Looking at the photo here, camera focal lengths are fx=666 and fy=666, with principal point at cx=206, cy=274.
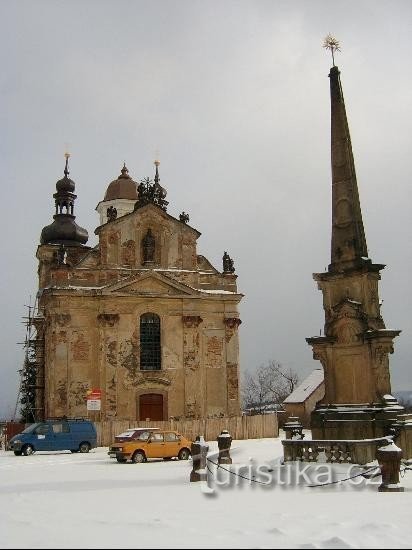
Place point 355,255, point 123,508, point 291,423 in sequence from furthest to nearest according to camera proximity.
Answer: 1. point 291,423
2. point 355,255
3. point 123,508

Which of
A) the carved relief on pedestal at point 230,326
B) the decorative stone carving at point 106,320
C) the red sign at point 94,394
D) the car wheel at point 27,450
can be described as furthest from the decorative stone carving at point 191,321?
the car wheel at point 27,450

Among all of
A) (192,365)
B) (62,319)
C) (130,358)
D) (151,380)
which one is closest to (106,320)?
(62,319)

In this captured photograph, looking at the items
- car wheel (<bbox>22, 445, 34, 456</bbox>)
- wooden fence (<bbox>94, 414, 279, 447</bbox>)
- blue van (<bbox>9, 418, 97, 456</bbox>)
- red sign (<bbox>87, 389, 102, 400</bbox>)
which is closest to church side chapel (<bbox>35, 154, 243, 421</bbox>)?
red sign (<bbox>87, 389, 102, 400</bbox>)

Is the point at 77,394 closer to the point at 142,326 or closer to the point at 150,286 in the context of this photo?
the point at 142,326

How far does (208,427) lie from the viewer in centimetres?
3425

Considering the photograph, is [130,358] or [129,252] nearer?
[130,358]

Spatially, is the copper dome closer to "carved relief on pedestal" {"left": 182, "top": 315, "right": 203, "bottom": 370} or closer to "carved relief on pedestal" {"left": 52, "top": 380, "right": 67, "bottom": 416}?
"carved relief on pedestal" {"left": 182, "top": 315, "right": 203, "bottom": 370}

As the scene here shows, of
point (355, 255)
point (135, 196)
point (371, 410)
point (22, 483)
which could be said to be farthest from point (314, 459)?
point (135, 196)

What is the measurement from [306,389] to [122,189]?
80.4 ft

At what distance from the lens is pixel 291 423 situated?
1861cm

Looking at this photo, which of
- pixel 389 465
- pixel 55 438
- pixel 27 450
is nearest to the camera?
pixel 389 465

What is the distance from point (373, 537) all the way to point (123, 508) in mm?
4389

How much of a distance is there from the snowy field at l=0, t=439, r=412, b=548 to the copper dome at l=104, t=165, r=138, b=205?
126 ft

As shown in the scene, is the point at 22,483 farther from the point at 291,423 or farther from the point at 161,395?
the point at 161,395
